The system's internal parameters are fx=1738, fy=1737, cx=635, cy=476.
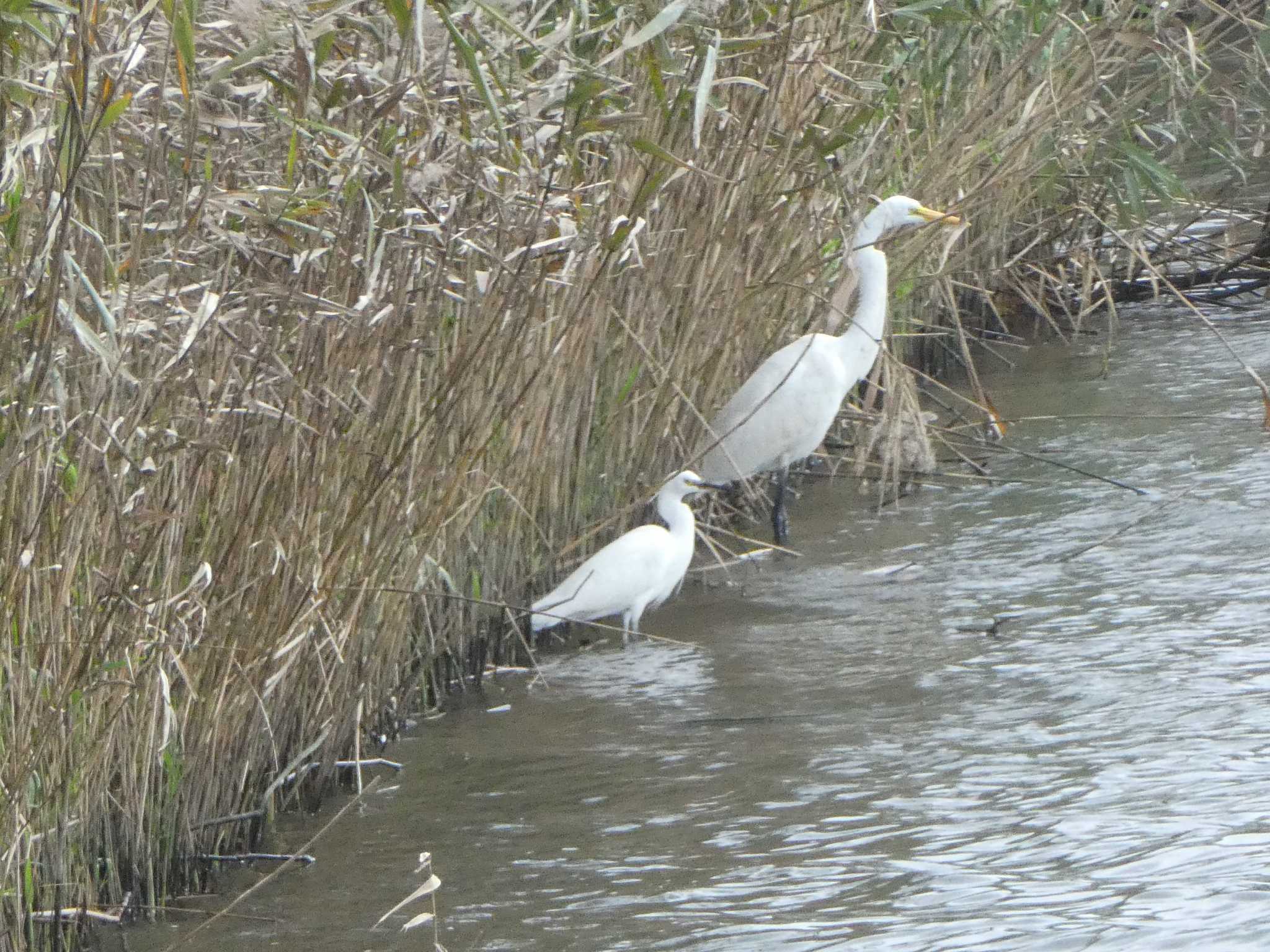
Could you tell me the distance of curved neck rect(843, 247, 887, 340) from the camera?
4891 mm

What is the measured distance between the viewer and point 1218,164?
8336mm

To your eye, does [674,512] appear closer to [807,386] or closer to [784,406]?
[784,406]

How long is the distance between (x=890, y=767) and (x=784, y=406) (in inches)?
73.1

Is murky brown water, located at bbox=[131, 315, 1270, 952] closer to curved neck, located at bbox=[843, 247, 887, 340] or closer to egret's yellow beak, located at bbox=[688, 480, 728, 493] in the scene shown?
egret's yellow beak, located at bbox=[688, 480, 728, 493]

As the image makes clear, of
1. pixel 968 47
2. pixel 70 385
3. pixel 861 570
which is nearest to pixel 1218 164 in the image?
pixel 968 47

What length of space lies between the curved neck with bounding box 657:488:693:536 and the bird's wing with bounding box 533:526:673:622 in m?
0.19

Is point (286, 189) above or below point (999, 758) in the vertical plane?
above

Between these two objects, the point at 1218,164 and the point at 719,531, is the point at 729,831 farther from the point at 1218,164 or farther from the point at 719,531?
the point at 1218,164

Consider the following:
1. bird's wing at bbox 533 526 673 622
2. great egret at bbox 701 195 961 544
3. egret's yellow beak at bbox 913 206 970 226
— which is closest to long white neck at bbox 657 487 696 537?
bird's wing at bbox 533 526 673 622

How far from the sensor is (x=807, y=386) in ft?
15.9

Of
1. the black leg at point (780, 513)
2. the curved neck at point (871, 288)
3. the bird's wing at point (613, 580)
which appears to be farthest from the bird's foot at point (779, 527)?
the bird's wing at point (613, 580)

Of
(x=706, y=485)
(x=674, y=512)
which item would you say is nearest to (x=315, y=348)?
(x=674, y=512)

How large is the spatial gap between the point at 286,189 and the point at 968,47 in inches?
147

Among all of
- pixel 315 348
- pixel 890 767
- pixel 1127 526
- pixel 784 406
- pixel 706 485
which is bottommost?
pixel 890 767
